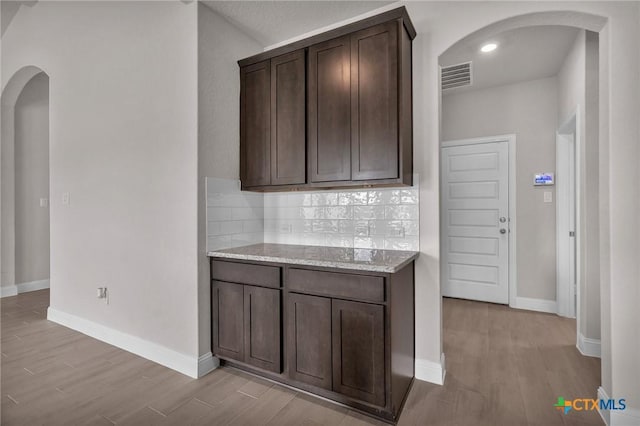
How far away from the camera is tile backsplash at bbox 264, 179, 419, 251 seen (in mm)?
2408

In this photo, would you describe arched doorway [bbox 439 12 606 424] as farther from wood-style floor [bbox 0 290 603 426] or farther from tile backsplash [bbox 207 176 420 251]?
tile backsplash [bbox 207 176 420 251]

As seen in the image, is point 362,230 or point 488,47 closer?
point 362,230

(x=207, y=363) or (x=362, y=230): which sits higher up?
(x=362, y=230)

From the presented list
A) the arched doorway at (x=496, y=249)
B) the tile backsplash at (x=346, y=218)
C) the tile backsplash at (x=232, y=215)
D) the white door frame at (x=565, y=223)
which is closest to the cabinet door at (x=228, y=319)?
the tile backsplash at (x=232, y=215)

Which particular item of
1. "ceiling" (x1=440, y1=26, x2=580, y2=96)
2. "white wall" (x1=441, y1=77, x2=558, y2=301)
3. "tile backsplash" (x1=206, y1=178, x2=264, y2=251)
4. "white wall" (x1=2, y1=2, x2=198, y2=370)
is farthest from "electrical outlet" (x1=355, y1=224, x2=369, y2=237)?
"white wall" (x1=441, y1=77, x2=558, y2=301)

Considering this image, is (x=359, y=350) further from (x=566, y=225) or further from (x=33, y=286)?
(x=33, y=286)

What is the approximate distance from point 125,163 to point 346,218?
201cm

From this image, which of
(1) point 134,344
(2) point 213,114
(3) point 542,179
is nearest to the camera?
(2) point 213,114

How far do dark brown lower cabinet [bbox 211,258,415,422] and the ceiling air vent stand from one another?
2.46 metres

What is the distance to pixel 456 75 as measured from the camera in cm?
366

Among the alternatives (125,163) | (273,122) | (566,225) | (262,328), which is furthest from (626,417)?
(125,163)

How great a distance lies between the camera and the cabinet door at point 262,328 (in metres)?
2.17

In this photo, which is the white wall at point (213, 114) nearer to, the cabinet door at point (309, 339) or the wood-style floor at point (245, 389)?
the wood-style floor at point (245, 389)

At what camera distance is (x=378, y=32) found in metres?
2.15
